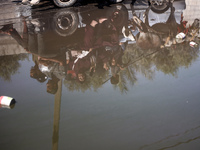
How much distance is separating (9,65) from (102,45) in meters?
2.15

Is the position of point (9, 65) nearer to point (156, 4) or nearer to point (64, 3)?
point (64, 3)

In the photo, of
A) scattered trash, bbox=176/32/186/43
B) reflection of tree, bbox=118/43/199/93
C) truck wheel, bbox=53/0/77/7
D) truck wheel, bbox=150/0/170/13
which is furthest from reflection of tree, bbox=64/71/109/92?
truck wheel, bbox=150/0/170/13

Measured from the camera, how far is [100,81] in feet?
19.0

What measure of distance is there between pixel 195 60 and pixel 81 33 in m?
2.86

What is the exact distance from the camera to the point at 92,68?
624 cm

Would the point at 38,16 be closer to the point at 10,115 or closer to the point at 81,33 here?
the point at 81,33

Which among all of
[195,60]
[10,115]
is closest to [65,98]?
[10,115]

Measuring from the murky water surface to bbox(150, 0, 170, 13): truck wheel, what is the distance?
88cm

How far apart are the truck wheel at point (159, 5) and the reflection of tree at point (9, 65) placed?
5352mm

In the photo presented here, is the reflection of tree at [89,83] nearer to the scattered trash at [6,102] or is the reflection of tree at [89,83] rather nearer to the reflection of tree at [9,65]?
the scattered trash at [6,102]

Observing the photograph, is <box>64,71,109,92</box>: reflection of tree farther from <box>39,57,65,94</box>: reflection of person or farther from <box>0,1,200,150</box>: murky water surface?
<box>39,57,65,94</box>: reflection of person

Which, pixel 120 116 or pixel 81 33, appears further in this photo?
pixel 81 33

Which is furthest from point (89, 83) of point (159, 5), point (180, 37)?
point (159, 5)

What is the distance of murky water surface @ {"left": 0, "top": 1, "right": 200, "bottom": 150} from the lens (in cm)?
418
